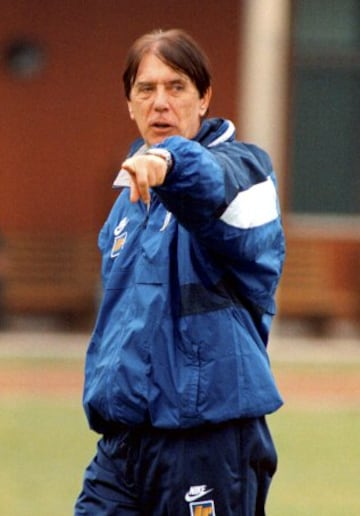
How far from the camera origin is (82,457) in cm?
995

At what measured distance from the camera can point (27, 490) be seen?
29.4 feet

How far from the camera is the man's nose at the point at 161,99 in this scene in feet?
15.5

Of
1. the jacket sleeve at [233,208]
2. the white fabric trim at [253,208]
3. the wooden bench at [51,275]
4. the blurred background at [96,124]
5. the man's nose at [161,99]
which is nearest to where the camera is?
the jacket sleeve at [233,208]

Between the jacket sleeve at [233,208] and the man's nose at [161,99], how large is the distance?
0.69 ft

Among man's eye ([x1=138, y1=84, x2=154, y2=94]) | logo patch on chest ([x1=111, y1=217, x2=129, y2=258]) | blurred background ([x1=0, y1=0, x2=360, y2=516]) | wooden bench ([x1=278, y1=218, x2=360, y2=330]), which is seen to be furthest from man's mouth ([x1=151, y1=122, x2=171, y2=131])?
wooden bench ([x1=278, y1=218, x2=360, y2=330])

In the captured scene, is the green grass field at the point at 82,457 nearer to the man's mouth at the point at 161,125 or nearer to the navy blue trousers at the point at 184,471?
the navy blue trousers at the point at 184,471

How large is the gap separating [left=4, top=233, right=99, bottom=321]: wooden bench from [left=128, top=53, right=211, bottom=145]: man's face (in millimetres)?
12237

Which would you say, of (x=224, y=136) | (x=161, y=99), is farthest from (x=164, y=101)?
(x=224, y=136)

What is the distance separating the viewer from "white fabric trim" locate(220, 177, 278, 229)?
4.46m

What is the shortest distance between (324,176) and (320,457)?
8.30 meters

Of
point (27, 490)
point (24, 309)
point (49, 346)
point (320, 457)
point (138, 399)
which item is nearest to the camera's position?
point (138, 399)

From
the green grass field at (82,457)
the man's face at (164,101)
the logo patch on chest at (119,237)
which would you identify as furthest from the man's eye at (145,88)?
the green grass field at (82,457)

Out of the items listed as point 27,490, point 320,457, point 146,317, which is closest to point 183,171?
point 146,317

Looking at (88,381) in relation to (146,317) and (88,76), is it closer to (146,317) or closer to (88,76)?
(146,317)
